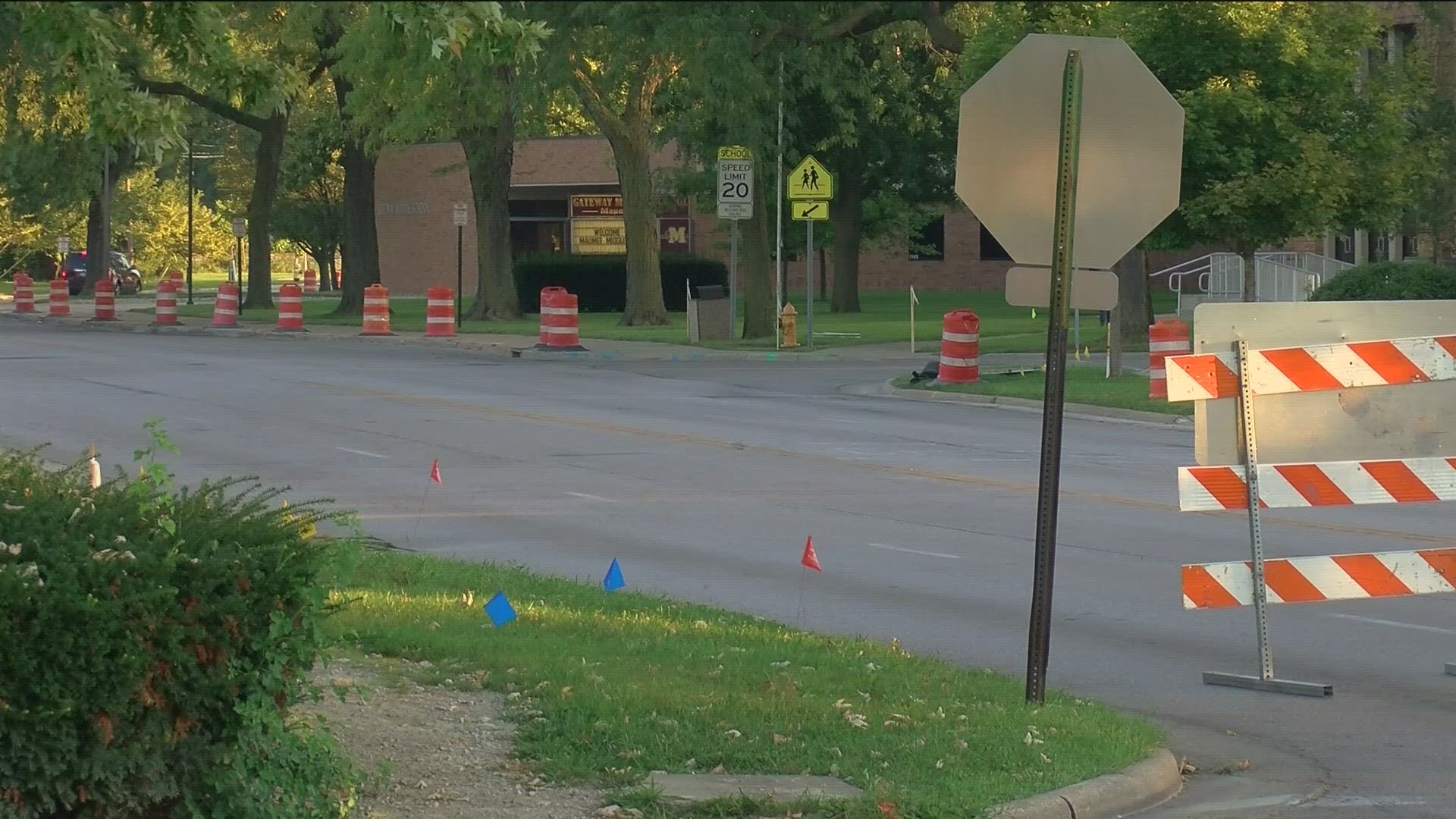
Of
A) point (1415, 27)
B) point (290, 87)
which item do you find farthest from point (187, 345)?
point (1415, 27)

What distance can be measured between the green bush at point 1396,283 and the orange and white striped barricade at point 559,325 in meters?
12.7

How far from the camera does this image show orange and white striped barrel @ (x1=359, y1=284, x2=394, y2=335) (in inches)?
1500

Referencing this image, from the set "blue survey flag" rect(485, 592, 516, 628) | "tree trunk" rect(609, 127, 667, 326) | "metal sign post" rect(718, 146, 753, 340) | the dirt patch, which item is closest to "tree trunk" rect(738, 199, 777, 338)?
"tree trunk" rect(609, 127, 667, 326)

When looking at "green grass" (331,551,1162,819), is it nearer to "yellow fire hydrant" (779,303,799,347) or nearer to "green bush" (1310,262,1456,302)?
"green bush" (1310,262,1456,302)

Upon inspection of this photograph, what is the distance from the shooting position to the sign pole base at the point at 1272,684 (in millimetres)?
8812

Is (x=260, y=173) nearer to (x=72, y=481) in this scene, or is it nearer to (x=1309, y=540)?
(x=1309, y=540)

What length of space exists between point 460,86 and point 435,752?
57.9ft

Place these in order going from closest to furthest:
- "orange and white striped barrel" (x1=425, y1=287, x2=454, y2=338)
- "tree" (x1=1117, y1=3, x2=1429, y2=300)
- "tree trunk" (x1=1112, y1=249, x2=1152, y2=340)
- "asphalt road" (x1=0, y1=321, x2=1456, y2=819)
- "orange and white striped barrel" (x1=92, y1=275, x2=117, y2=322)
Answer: "asphalt road" (x1=0, y1=321, x2=1456, y2=819) → "tree" (x1=1117, y1=3, x2=1429, y2=300) → "tree trunk" (x1=1112, y1=249, x2=1152, y2=340) → "orange and white striped barrel" (x1=425, y1=287, x2=454, y2=338) → "orange and white striped barrel" (x1=92, y1=275, x2=117, y2=322)

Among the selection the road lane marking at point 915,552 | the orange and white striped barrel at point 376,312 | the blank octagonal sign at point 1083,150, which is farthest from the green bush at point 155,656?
the orange and white striped barrel at point 376,312

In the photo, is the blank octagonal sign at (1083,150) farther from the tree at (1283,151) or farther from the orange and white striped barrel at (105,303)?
the orange and white striped barrel at (105,303)

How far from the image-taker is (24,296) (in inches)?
2050

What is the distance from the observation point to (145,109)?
5.91m

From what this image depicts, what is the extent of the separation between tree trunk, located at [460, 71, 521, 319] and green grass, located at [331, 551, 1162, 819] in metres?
35.1

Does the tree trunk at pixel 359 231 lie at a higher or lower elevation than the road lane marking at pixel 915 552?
higher
